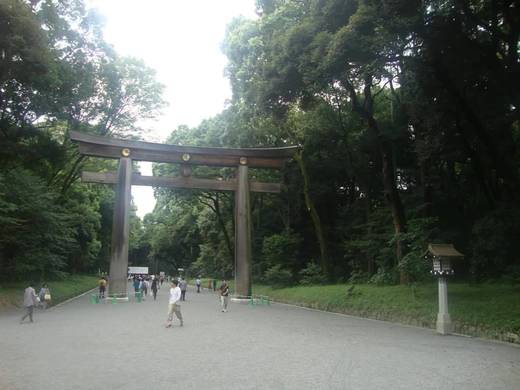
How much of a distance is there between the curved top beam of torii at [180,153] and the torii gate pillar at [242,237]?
0.68 m

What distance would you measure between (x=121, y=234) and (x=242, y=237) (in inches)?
259

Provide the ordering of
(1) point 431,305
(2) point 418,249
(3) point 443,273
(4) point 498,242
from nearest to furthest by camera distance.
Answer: (3) point 443,273
(4) point 498,242
(1) point 431,305
(2) point 418,249

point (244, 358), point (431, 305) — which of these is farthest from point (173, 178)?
point (244, 358)

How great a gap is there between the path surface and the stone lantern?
0.45 metres

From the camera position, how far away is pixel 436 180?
965 inches

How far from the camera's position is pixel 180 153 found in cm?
2725

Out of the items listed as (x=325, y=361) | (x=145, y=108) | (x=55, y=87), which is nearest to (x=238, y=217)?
(x=145, y=108)

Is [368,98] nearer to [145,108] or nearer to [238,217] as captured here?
[238,217]

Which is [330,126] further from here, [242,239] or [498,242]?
[498,242]

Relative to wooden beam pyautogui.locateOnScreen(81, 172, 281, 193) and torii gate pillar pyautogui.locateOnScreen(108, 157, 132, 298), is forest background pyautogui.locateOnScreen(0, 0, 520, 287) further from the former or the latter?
torii gate pillar pyautogui.locateOnScreen(108, 157, 132, 298)

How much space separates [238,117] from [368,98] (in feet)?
37.5

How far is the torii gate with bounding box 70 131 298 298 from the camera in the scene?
2500 centimetres

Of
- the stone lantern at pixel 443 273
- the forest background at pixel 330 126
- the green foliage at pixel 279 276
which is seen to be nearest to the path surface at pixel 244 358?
the stone lantern at pixel 443 273

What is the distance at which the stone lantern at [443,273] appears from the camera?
13266 mm
